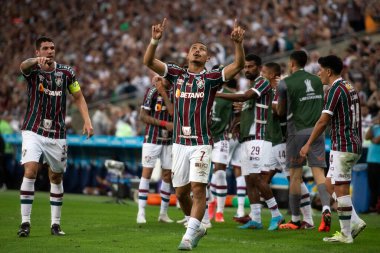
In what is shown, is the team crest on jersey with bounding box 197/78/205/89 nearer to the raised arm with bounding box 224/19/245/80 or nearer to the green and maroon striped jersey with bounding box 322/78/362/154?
the raised arm with bounding box 224/19/245/80

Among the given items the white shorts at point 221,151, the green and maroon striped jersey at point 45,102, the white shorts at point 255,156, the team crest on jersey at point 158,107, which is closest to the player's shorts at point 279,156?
the white shorts at point 255,156

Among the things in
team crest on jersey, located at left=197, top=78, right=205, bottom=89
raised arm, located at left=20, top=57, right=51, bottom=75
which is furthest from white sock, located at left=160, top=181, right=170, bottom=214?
team crest on jersey, located at left=197, top=78, right=205, bottom=89

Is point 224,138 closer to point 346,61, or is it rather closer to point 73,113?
point 346,61

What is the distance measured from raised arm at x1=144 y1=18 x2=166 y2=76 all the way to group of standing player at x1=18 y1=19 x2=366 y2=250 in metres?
0.01

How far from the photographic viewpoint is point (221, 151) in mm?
15453

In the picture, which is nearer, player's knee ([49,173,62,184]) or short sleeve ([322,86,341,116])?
short sleeve ([322,86,341,116])

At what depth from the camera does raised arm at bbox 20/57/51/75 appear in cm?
1106

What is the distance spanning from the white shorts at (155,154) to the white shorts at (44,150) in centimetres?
322

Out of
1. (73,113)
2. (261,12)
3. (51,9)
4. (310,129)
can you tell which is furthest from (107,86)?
(310,129)

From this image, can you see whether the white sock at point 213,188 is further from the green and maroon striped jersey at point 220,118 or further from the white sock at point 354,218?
the white sock at point 354,218

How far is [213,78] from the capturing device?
10.9m

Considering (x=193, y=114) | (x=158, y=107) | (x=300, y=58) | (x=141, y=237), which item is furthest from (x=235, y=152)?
(x=193, y=114)

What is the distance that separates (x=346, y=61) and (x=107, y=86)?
41.1 feet

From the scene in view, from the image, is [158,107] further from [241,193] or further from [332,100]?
[332,100]
